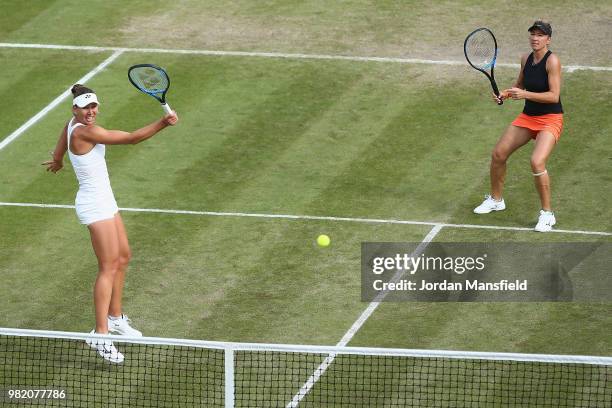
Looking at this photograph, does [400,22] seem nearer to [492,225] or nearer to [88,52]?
[88,52]

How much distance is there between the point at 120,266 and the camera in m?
13.8

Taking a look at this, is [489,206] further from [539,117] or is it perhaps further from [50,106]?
[50,106]

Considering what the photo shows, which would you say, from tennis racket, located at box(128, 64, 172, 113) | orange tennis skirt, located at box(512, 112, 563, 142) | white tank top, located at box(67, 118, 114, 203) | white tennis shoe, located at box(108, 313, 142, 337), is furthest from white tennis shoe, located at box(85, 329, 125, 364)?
orange tennis skirt, located at box(512, 112, 563, 142)

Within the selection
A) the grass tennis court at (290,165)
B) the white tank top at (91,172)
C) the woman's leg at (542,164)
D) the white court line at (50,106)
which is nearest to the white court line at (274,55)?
the grass tennis court at (290,165)

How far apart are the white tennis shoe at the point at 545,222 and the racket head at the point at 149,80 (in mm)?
4852

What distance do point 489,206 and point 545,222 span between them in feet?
2.73

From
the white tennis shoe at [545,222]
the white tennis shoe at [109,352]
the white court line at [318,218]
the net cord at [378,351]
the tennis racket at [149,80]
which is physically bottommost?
the white court line at [318,218]

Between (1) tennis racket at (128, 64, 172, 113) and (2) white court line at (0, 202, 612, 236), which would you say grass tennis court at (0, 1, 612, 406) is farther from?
(1) tennis racket at (128, 64, 172, 113)

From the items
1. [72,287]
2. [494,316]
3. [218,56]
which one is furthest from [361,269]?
[218,56]

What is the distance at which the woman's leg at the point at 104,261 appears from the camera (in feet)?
44.3

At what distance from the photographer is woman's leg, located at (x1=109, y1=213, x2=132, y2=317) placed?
13.7 meters

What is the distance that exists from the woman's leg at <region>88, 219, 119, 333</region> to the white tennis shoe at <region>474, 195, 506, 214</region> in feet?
16.8

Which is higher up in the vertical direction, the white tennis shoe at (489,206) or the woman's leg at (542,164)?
the woman's leg at (542,164)

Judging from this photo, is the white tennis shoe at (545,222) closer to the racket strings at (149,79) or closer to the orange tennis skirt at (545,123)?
the orange tennis skirt at (545,123)
